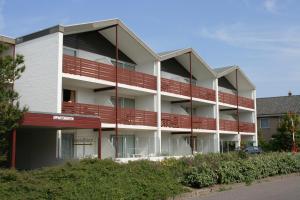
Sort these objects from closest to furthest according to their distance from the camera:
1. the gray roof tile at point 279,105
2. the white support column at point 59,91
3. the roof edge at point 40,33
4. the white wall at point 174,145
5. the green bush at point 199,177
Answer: the green bush at point 199,177 → the white support column at point 59,91 → the roof edge at point 40,33 → the white wall at point 174,145 → the gray roof tile at point 279,105

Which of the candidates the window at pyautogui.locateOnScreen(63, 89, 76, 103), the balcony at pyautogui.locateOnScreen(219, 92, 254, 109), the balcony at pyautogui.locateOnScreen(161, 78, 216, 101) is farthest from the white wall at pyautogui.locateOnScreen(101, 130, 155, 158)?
the balcony at pyautogui.locateOnScreen(219, 92, 254, 109)

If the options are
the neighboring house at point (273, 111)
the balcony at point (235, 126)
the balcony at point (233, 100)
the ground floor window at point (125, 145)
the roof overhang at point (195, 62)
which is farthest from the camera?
the neighboring house at point (273, 111)

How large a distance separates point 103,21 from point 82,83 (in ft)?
13.2

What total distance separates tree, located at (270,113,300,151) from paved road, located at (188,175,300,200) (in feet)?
82.7

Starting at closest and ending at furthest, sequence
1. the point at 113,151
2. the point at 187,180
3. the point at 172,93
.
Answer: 1. the point at 187,180
2. the point at 113,151
3. the point at 172,93

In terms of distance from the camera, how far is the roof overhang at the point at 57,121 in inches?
715

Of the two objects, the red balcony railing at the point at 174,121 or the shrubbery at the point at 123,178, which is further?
the red balcony railing at the point at 174,121

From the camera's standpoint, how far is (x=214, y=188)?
740 inches

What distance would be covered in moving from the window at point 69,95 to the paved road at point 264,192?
39.6ft

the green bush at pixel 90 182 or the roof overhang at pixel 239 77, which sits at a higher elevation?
the roof overhang at pixel 239 77

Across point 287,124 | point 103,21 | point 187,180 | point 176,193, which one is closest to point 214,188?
point 187,180

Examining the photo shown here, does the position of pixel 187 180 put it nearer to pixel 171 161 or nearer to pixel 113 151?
pixel 171 161

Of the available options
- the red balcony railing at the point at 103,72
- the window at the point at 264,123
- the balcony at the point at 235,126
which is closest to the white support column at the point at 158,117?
the red balcony railing at the point at 103,72

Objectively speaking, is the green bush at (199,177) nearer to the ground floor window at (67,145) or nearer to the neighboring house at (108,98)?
the neighboring house at (108,98)
